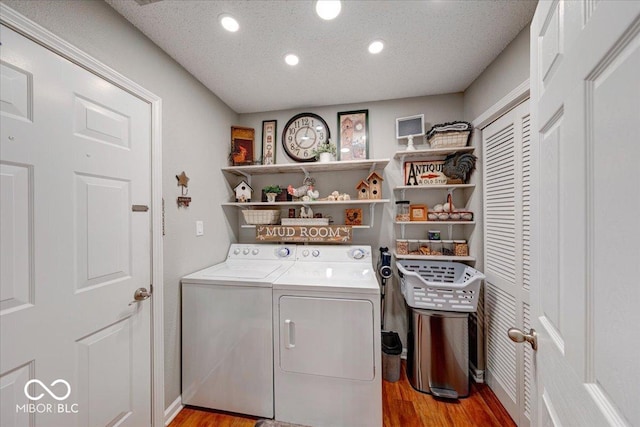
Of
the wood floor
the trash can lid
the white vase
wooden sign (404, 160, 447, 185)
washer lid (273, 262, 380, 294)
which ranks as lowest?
the wood floor

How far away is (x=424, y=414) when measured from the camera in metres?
1.59

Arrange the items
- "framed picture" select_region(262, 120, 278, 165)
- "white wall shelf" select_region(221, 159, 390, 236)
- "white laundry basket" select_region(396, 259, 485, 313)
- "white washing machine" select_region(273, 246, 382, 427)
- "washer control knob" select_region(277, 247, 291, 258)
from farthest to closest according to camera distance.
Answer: "framed picture" select_region(262, 120, 278, 165) → "washer control knob" select_region(277, 247, 291, 258) → "white wall shelf" select_region(221, 159, 390, 236) → "white laundry basket" select_region(396, 259, 485, 313) → "white washing machine" select_region(273, 246, 382, 427)

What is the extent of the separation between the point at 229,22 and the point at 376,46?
3.07 feet

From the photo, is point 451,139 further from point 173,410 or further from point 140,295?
point 173,410

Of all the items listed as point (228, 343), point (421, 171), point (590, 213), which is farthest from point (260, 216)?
point (590, 213)

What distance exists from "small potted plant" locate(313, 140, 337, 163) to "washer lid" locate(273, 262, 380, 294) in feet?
3.21

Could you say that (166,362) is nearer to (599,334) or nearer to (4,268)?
(4,268)

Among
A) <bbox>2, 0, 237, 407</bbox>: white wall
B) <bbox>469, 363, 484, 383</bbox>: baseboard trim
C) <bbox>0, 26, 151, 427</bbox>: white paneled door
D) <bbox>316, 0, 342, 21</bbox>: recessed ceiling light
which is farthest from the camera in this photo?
<bbox>469, 363, 484, 383</bbox>: baseboard trim

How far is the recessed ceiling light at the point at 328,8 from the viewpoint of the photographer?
4.00ft

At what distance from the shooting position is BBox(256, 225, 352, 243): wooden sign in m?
2.11

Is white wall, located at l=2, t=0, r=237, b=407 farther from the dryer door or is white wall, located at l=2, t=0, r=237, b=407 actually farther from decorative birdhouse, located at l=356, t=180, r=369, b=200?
decorative birdhouse, located at l=356, t=180, r=369, b=200

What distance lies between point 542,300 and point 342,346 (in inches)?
42.9

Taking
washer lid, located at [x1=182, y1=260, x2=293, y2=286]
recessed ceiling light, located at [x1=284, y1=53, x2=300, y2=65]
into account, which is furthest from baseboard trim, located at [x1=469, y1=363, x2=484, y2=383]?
recessed ceiling light, located at [x1=284, y1=53, x2=300, y2=65]

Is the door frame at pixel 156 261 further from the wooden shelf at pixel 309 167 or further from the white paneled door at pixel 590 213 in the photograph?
the white paneled door at pixel 590 213
